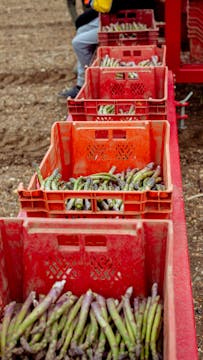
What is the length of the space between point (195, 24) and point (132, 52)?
103cm

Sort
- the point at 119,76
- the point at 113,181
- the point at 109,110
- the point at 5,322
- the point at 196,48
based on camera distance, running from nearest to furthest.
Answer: the point at 5,322, the point at 113,181, the point at 109,110, the point at 119,76, the point at 196,48

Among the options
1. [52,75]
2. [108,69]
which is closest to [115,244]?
[108,69]

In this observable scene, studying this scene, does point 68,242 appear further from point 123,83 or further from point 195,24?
point 195,24

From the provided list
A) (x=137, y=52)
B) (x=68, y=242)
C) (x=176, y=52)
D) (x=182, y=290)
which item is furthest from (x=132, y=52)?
(x=182, y=290)

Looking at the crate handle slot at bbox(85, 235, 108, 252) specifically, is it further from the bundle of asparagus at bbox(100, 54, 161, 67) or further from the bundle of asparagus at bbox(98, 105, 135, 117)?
the bundle of asparagus at bbox(100, 54, 161, 67)

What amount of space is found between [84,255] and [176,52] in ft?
13.8

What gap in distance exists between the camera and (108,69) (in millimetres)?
5219

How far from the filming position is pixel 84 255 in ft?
8.54

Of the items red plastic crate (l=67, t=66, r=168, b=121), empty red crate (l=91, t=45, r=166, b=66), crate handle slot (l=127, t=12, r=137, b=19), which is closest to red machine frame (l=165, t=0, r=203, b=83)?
empty red crate (l=91, t=45, r=166, b=66)

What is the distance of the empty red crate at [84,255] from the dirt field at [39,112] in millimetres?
1326

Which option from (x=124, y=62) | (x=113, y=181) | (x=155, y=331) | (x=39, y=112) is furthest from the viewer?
(x=39, y=112)

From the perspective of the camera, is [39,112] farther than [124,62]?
Yes

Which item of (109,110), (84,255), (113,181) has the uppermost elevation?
(109,110)

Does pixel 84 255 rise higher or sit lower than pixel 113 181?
lower
